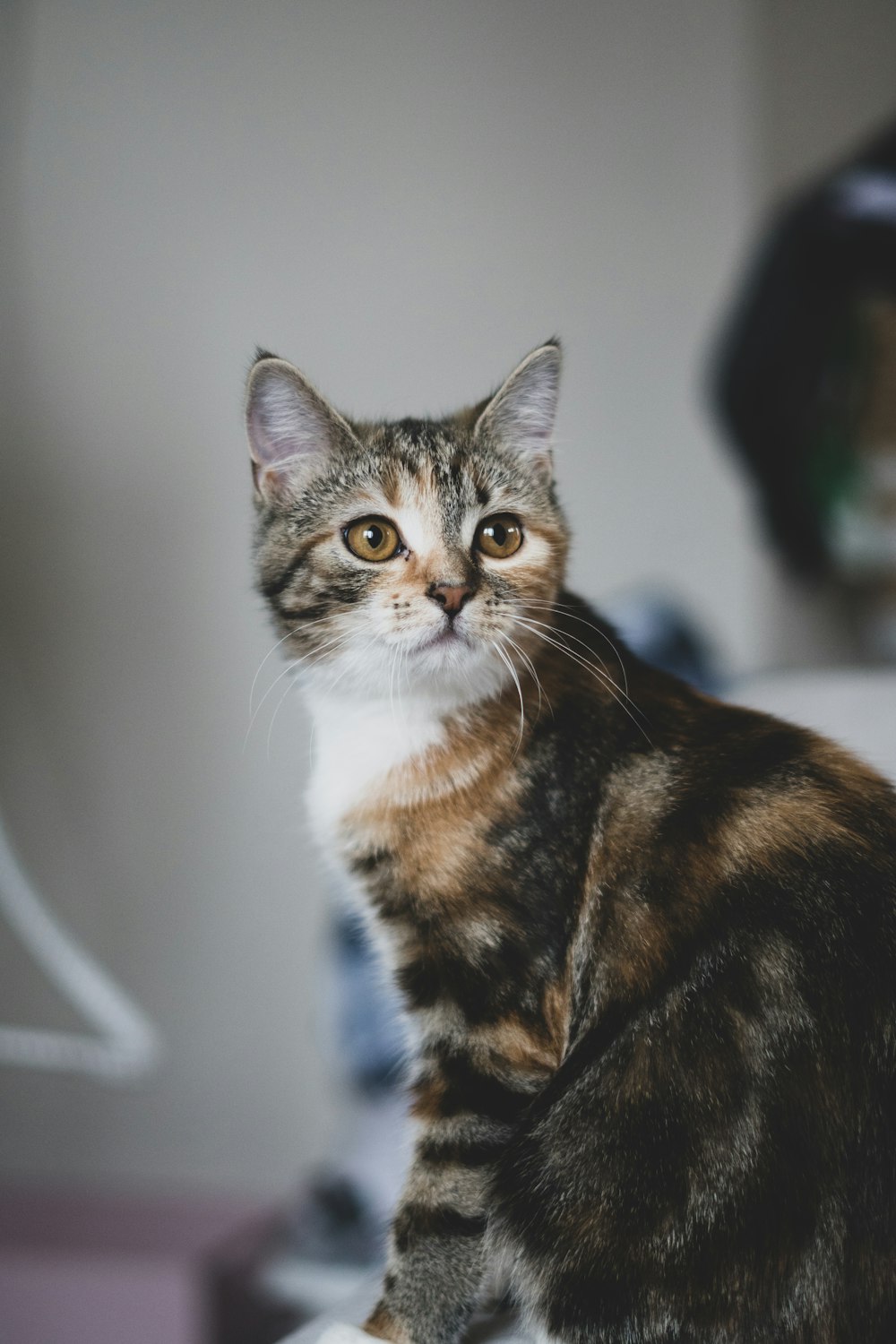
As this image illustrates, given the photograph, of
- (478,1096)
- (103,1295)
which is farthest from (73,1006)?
(478,1096)

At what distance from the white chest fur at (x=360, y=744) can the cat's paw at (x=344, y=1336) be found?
0.39 metres

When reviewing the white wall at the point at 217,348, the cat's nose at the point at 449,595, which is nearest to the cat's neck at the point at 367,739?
the cat's nose at the point at 449,595

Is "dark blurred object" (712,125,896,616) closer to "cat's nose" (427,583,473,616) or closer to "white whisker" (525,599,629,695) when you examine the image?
"white whisker" (525,599,629,695)

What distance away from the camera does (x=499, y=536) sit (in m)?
0.95

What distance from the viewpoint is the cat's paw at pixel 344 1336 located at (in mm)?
758

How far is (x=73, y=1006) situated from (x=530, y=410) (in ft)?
5.60

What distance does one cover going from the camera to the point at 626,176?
2514 millimetres

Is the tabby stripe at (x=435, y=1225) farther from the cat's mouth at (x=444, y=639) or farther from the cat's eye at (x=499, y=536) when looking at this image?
the cat's eye at (x=499, y=536)

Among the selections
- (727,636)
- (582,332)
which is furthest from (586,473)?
(727,636)

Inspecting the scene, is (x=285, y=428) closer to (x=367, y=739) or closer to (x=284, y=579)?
(x=284, y=579)

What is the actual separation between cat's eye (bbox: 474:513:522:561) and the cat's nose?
80 millimetres

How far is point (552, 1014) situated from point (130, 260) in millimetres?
1872

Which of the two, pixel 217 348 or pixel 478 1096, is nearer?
pixel 478 1096

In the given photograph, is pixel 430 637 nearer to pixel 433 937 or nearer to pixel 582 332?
pixel 433 937
